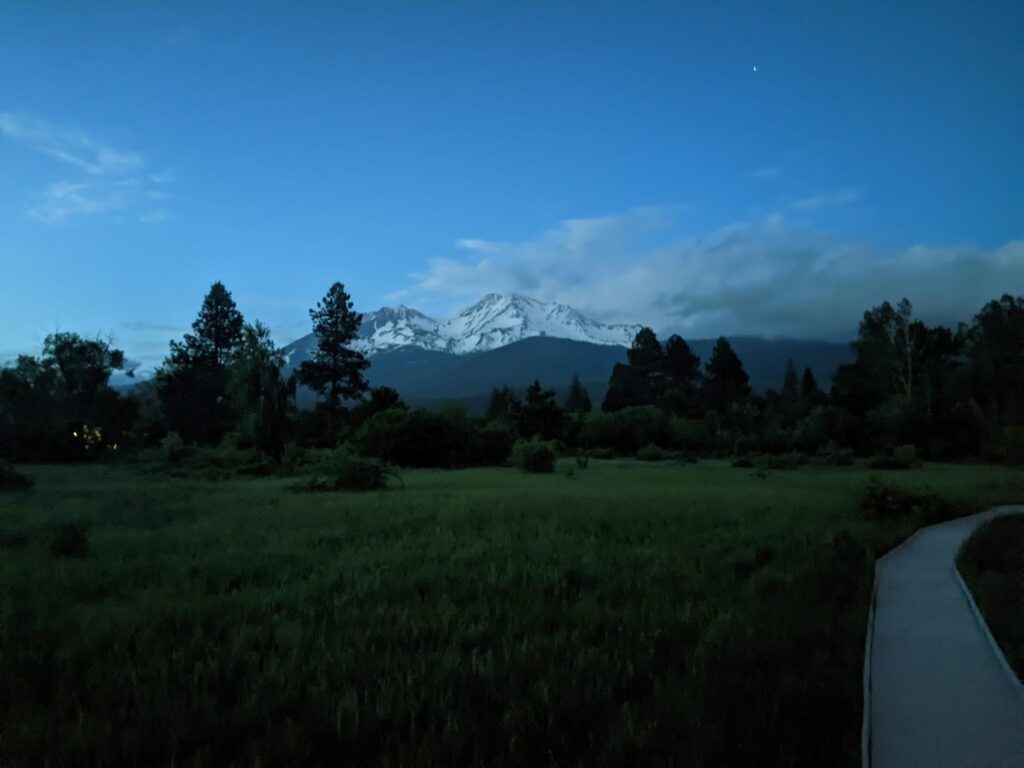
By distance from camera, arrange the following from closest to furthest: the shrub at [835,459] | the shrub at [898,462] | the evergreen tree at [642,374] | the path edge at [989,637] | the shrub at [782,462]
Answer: the path edge at [989,637] < the shrub at [898,462] < the shrub at [782,462] < the shrub at [835,459] < the evergreen tree at [642,374]

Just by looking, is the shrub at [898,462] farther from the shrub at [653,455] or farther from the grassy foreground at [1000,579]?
the grassy foreground at [1000,579]

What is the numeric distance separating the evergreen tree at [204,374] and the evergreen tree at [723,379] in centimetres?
5105

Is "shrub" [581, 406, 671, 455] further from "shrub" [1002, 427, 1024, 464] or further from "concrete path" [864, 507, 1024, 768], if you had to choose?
"concrete path" [864, 507, 1024, 768]

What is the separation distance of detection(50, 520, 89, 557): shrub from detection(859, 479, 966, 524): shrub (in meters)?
15.5

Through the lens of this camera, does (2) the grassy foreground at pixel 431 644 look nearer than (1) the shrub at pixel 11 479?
Yes

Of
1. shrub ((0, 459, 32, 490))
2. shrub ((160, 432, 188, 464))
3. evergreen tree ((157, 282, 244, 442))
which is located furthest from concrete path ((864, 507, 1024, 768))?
evergreen tree ((157, 282, 244, 442))

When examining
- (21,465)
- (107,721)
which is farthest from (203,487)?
(107,721)

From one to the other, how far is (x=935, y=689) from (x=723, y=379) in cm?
7884

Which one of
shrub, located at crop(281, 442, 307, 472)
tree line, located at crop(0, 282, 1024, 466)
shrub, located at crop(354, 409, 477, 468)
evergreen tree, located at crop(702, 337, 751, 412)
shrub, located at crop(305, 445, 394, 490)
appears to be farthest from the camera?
evergreen tree, located at crop(702, 337, 751, 412)

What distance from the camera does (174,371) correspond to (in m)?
62.6

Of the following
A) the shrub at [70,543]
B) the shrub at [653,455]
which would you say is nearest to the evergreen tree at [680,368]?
the shrub at [653,455]

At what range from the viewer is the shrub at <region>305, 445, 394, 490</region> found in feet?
79.3

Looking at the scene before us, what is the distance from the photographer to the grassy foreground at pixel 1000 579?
22.4 feet

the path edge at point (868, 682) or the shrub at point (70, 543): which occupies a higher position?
the shrub at point (70, 543)
